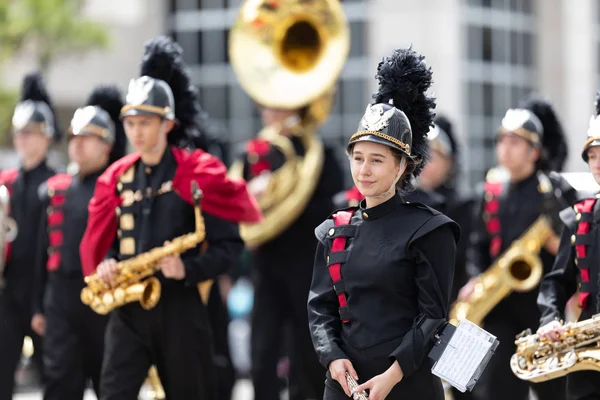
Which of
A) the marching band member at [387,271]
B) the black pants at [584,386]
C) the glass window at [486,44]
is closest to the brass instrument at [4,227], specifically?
the marching band member at [387,271]

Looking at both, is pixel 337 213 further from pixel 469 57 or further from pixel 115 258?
pixel 469 57

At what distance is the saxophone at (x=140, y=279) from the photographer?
677cm

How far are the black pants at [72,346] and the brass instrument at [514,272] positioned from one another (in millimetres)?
2524

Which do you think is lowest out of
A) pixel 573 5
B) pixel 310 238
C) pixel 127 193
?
pixel 310 238

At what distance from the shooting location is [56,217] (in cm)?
832

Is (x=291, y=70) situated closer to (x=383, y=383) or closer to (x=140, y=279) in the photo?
(x=140, y=279)

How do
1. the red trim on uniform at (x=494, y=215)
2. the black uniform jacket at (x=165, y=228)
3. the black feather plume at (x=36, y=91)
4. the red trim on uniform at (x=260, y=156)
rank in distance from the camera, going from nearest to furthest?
the black uniform jacket at (x=165, y=228), the red trim on uniform at (x=494, y=215), the black feather plume at (x=36, y=91), the red trim on uniform at (x=260, y=156)

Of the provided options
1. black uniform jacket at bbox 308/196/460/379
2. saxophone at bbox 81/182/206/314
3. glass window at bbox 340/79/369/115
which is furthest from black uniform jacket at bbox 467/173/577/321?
glass window at bbox 340/79/369/115

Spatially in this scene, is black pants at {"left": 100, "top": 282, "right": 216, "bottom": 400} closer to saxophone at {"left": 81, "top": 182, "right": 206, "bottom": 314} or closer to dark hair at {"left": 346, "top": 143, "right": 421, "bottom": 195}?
saxophone at {"left": 81, "top": 182, "right": 206, "bottom": 314}

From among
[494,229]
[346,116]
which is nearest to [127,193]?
[494,229]

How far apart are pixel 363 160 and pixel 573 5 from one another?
27.2 meters

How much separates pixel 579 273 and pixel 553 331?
1.22ft

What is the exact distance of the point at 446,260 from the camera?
5.26 meters

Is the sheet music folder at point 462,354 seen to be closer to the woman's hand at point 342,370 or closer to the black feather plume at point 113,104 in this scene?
the woman's hand at point 342,370
